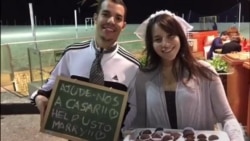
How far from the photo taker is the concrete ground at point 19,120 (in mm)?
3918

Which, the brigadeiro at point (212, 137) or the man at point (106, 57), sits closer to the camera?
the brigadeiro at point (212, 137)

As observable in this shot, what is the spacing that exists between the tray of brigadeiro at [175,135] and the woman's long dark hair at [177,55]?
25 centimetres

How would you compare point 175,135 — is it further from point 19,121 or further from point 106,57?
point 19,121

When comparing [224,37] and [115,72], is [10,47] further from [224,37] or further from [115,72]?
[115,72]

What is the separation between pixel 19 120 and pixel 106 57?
11.0 feet

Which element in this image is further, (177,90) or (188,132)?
(177,90)

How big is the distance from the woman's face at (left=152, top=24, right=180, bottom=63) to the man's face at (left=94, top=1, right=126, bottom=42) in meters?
0.19

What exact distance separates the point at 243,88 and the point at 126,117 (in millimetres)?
2636

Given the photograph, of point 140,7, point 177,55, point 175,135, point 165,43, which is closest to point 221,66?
point 140,7

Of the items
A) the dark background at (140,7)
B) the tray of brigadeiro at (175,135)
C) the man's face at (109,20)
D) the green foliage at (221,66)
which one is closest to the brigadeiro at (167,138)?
the tray of brigadeiro at (175,135)

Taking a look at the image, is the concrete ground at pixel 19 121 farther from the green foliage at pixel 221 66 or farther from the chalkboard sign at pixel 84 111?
the chalkboard sign at pixel 84 111

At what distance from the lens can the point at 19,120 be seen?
4.56 meters

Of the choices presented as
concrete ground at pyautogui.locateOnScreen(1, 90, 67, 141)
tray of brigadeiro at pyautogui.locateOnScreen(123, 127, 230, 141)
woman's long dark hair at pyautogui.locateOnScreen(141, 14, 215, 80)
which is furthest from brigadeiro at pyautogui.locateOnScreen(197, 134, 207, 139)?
concrete ground at pyautogui.locateOnScreen(1, 90, 67, 141)

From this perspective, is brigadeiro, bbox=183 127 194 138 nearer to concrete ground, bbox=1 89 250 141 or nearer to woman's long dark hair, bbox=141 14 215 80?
woman's long dark hair, bbox=141 14 215 80
